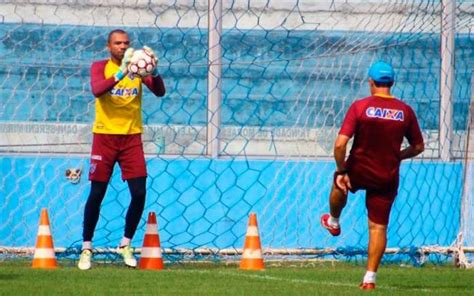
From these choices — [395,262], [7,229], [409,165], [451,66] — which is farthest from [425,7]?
[7,229]

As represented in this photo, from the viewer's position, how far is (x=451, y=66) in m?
13.7

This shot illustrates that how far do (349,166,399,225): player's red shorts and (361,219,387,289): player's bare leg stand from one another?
51 millimetres

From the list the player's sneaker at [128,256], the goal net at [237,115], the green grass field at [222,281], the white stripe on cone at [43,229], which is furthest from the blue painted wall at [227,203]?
the player's sneaker at [128,256]

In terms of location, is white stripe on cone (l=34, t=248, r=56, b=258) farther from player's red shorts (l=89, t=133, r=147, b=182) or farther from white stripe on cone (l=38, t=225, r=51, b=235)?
player's red shorts (l=89, t=133, r=147, b=182)

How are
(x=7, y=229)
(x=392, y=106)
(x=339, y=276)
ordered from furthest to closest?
(x=7, y=229), (x=339, y=276), (x=392, y=106)

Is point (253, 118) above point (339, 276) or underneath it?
above

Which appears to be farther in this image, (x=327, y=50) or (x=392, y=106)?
(x=327, y=50)

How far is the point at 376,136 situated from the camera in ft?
33.5

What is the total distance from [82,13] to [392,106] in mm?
4095

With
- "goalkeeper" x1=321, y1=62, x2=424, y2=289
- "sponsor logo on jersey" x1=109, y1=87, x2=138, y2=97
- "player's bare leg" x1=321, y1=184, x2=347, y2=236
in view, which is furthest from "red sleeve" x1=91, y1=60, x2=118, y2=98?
"goalkeeper" x1=321, y1=62, x2=424, y2=289

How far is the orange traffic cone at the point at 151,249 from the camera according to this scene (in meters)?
12.0

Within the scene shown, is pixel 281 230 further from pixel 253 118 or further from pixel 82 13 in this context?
pixel 82 13

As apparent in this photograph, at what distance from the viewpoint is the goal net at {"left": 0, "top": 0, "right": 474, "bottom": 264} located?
13.3 metres

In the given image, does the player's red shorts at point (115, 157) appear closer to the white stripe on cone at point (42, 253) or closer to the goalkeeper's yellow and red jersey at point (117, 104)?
the goalkeeper's yellow and red jersey at point (117, 104)
